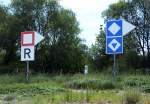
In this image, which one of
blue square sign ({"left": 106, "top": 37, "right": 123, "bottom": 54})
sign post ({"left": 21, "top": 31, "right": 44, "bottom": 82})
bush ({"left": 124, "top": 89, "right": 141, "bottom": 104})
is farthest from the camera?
sign post ({"left": 21, "top": 31, "right": 44, "bottom": 82})

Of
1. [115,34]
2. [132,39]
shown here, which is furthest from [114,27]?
[132,39]

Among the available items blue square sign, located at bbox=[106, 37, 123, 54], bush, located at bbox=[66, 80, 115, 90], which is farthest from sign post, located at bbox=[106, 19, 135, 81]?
bush, located at bbox=[66, 80, 115, 90]

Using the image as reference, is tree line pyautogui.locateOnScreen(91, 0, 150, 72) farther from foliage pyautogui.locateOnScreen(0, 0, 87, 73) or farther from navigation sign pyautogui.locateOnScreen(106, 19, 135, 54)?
navigation sign pyautogui.locateOnScreen(106, 19, 135, 54)

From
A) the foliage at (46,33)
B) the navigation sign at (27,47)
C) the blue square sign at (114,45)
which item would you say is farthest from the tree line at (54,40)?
the blue square sign at (114,45)

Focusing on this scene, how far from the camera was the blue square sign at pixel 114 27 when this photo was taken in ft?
51.5

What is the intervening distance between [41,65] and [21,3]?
26.9 ft

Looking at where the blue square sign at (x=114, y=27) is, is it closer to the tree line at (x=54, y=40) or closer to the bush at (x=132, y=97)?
the bush at (x=132, y=97)

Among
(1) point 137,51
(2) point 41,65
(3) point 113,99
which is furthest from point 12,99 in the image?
(1) point 137,51

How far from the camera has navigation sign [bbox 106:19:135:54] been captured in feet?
51.6

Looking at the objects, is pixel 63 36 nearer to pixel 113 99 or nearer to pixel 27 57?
pixel 27 57

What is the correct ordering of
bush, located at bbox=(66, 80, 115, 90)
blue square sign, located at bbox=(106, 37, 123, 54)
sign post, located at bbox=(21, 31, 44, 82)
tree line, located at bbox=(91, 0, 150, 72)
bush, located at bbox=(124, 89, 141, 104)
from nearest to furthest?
bush, located at bbox=(124, 89, 141, 104) < blue square sign, located at bbox=(106, 37, 123, 54) < bush, located at bbox=(66, 80, 115, 90) < sign post, located at bbox=(21, 31, 44, 82) < tree line, located at bbox=(91, 0, 150, 72)

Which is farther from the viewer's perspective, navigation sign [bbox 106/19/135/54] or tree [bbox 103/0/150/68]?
tree [bbox 103/0/150/68]

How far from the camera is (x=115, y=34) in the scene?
626 inches

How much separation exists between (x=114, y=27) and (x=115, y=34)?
0.87 feet
